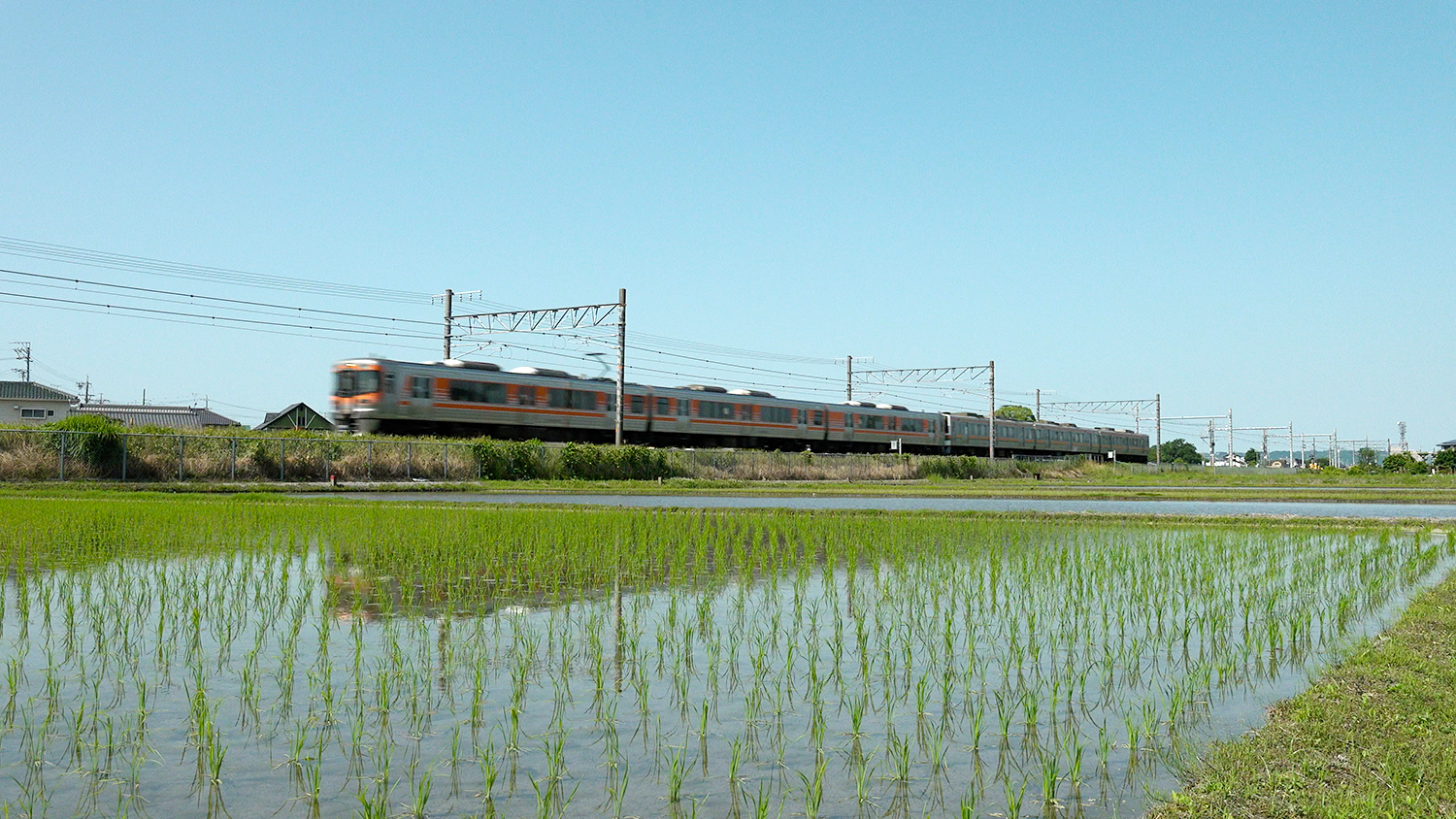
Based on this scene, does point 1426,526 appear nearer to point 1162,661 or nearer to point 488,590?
point 1162,661

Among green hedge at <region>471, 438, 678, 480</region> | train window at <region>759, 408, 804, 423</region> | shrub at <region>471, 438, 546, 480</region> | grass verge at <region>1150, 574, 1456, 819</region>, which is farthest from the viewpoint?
train window at <region>759, 408, 804, 423</region>

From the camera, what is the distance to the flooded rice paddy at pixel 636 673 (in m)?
3.76

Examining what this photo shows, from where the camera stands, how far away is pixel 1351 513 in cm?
2030

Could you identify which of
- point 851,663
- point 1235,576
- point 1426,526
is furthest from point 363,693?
point 1426,526

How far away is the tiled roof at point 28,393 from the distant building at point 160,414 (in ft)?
6.60

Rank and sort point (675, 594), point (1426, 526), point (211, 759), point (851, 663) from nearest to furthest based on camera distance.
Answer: point (211, 759), point (851, 663), point (675, 594), point (1426, 526)

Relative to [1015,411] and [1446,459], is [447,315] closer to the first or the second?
[1446,459]

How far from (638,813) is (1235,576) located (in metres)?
8.21

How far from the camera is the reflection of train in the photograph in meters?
31.9

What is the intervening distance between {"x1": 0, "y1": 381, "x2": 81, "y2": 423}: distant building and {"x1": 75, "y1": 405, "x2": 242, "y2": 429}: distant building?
179cm

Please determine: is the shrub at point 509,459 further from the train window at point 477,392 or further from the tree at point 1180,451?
the tree at point 1180,451

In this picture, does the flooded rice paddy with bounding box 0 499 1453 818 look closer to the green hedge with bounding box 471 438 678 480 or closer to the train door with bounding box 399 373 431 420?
the train door with bounding box 399 373 431 420

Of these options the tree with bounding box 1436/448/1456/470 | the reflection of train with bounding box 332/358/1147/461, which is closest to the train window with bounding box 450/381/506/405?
the reflection of train with bounding box 332/358/1147/461

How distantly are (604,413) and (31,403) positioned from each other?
118 ft
